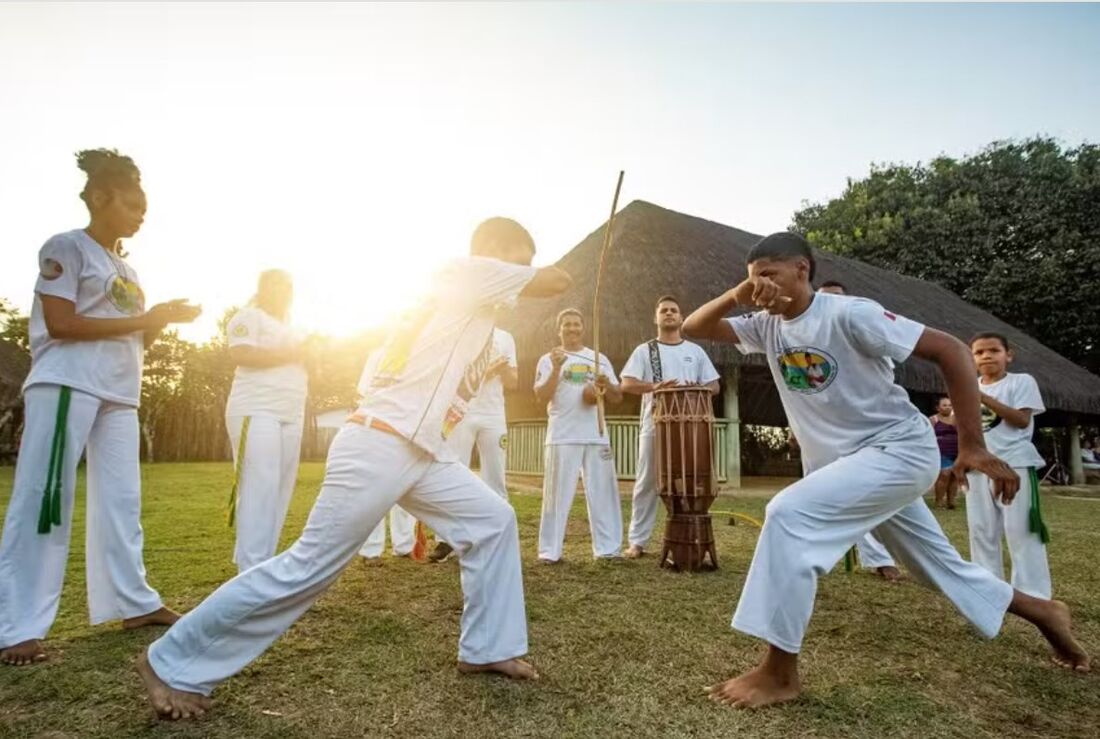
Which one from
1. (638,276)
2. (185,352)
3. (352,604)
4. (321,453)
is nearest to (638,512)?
(352,604)

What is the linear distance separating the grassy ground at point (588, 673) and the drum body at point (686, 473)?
325 mm

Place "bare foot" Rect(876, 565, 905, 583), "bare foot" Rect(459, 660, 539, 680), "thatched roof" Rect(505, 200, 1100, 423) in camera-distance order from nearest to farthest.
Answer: "bare foot" Rect(459, 660, 539, 680) < "bare foot" Rect(876, 565, 905, 583) < "thatched roof" Rect(505, 200, 1100, 423)

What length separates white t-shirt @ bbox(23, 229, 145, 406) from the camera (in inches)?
115

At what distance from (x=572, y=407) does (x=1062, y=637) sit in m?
3.42

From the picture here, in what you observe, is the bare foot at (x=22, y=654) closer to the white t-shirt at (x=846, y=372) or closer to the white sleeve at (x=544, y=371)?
the white t-shirt at (x=846, y=372)

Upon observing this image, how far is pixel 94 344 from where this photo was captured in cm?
304

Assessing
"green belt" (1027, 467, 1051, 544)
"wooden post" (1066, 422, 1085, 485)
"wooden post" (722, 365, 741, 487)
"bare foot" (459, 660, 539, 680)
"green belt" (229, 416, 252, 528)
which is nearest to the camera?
"bare foot" (459, 660, 539, 680)

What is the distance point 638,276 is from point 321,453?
23.9 metres

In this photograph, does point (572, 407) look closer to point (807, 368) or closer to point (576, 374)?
point (576, 374)

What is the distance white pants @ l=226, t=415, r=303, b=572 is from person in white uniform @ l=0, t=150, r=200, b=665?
60 centimetres

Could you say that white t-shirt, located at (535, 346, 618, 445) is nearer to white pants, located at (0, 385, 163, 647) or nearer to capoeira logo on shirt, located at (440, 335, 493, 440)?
capoeira logo on shirt, located at (440, 335, 493, 440)

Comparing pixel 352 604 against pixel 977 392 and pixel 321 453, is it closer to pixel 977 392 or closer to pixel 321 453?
pixel 977 392

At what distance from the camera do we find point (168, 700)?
7.00 ft

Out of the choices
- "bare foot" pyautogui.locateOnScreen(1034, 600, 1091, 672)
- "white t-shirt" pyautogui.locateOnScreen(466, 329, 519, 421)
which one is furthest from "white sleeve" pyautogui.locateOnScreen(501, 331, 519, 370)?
"bare foot" pyautogui.locateOnScreen(1034, 600, 1091, 672)
